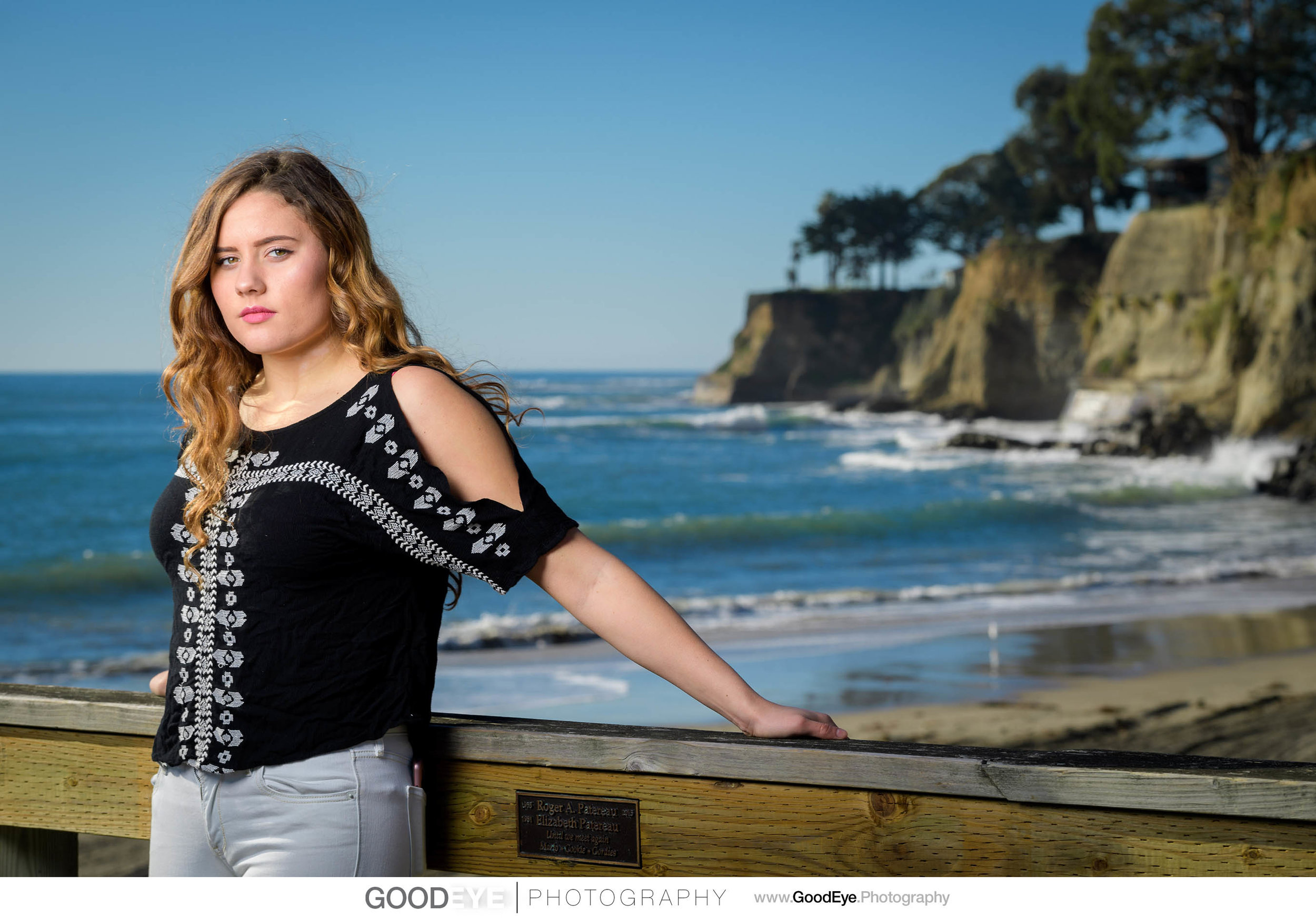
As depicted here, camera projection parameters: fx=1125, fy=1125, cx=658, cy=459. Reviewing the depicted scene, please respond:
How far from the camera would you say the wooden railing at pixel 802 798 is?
119 centimetres

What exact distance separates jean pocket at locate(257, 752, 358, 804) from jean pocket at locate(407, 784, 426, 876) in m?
0.09

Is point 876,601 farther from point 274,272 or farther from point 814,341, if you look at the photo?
point 814,341

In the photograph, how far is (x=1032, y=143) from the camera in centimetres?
4362

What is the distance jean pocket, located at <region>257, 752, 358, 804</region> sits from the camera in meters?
1.36

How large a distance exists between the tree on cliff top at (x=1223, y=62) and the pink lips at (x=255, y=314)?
3370 centimetres

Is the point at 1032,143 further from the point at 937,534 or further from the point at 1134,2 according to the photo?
the point at 937,534

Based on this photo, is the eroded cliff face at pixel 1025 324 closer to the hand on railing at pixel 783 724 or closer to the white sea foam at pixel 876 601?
the white sea foam at pixel 876 601

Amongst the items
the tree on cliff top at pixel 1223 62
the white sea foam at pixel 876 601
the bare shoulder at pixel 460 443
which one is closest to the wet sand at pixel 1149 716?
the white sea foam at pixel 876 601

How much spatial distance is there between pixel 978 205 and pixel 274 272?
2386 inches

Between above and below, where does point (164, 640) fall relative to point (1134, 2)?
below

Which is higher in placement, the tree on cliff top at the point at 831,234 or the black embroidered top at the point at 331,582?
the tree on cliff top at the point at 831,234

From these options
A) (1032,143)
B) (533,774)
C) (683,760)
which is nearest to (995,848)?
(683,760)

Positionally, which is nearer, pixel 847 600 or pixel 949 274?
pixel 847 600

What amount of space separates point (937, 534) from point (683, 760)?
16.7 m
